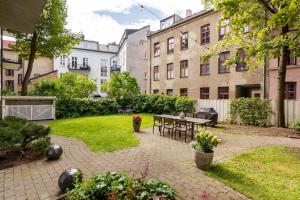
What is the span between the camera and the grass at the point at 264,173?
14.8 ft

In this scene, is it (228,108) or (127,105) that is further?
(127,105)

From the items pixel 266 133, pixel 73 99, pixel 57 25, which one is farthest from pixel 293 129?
pixel 57 25

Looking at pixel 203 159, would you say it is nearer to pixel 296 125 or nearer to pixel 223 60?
pixel 296 125

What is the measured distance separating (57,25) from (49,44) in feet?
6.31

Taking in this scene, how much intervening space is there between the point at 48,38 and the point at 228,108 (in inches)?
661

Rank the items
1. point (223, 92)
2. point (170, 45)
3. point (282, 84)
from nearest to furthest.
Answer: point (282, 84) < point (223, 92) < point (170, 45)

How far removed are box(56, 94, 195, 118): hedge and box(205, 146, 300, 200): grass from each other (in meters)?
10.7

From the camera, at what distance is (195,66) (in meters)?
21.5

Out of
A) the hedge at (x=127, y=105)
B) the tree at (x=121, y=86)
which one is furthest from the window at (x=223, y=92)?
the tree at (x=121, y=86)

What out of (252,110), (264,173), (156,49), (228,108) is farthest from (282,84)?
(156,49)

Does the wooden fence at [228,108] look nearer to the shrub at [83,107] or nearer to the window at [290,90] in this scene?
the window at [290,90]

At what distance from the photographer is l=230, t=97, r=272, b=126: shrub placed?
45.5 ft

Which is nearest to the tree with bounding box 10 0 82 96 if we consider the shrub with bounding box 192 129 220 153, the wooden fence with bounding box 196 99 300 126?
the wooden fence with bounding box 196 99 300 126

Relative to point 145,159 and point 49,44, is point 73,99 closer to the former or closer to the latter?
point 49,44
